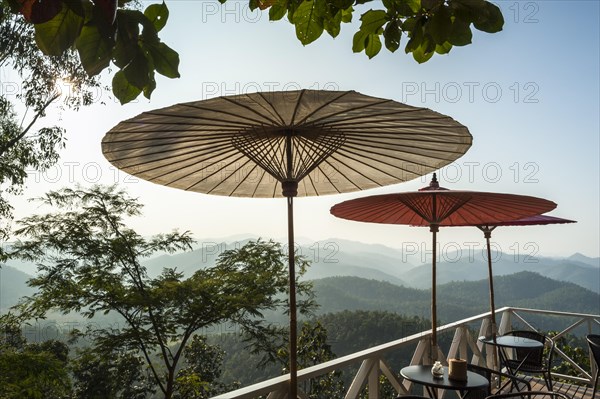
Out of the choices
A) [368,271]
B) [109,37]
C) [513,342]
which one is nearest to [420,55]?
[109,37]

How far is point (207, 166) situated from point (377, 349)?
1788 mm

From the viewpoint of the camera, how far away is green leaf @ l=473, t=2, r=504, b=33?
2.76 feet

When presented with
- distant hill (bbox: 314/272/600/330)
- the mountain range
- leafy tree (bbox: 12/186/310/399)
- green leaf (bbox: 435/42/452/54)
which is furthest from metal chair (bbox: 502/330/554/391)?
distant hill (bbox: 314/272/600/330)

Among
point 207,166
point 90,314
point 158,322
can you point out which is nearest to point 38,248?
point 90,314

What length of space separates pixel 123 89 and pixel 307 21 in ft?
2.26

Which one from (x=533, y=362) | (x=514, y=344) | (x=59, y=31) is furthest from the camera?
(x=533, y=362)

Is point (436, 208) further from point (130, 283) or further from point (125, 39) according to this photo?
point (130, 283)

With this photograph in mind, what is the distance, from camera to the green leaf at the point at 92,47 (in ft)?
2.18

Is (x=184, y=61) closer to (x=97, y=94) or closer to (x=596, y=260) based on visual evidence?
(x=97, y=94)

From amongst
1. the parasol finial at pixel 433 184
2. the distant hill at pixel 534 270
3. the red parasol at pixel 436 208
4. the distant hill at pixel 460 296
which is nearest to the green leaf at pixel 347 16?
the red parasol at pixel 436 208

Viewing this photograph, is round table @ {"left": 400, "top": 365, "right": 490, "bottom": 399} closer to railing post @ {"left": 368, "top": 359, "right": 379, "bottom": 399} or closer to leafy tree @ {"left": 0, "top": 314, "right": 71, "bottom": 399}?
railing post @ {"left": 368, "top": 359, "right": 379, "bottom": 399}

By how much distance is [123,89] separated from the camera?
32.0 inches

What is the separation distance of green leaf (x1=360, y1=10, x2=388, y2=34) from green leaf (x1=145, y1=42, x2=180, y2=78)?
527mm

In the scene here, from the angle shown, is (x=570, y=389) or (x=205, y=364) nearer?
(x=570, y=389)
